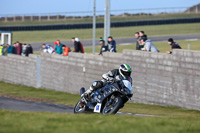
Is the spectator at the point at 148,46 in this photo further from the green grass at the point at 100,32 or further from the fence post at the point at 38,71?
the green grass at the point at 100,32

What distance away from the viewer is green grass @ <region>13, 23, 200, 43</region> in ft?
166

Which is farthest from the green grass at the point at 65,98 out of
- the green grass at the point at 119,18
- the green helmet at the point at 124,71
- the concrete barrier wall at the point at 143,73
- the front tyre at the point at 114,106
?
the green grass at the point at 119,18

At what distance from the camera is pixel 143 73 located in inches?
754

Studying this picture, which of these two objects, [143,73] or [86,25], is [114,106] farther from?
[86,25]

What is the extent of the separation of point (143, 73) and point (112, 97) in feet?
24.9

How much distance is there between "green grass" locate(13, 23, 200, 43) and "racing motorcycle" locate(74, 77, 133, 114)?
37.8 metres

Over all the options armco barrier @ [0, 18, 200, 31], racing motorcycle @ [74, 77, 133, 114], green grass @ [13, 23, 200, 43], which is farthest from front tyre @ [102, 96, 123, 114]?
armco barrier @ [0, 18, 200, 31]

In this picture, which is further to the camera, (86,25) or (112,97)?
(86,25)

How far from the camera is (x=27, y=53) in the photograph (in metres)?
28.7

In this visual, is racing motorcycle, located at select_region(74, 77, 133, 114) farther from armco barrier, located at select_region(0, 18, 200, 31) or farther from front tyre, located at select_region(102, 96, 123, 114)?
armco barrier, located at select_region(0, 18, 200, 31)

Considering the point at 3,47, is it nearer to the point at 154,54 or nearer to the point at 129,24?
the point at 154,54

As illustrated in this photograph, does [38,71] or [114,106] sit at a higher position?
[38,71]

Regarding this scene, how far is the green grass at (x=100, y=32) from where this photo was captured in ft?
166

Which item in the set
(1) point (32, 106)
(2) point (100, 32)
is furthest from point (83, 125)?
(2) point (100, 32)
